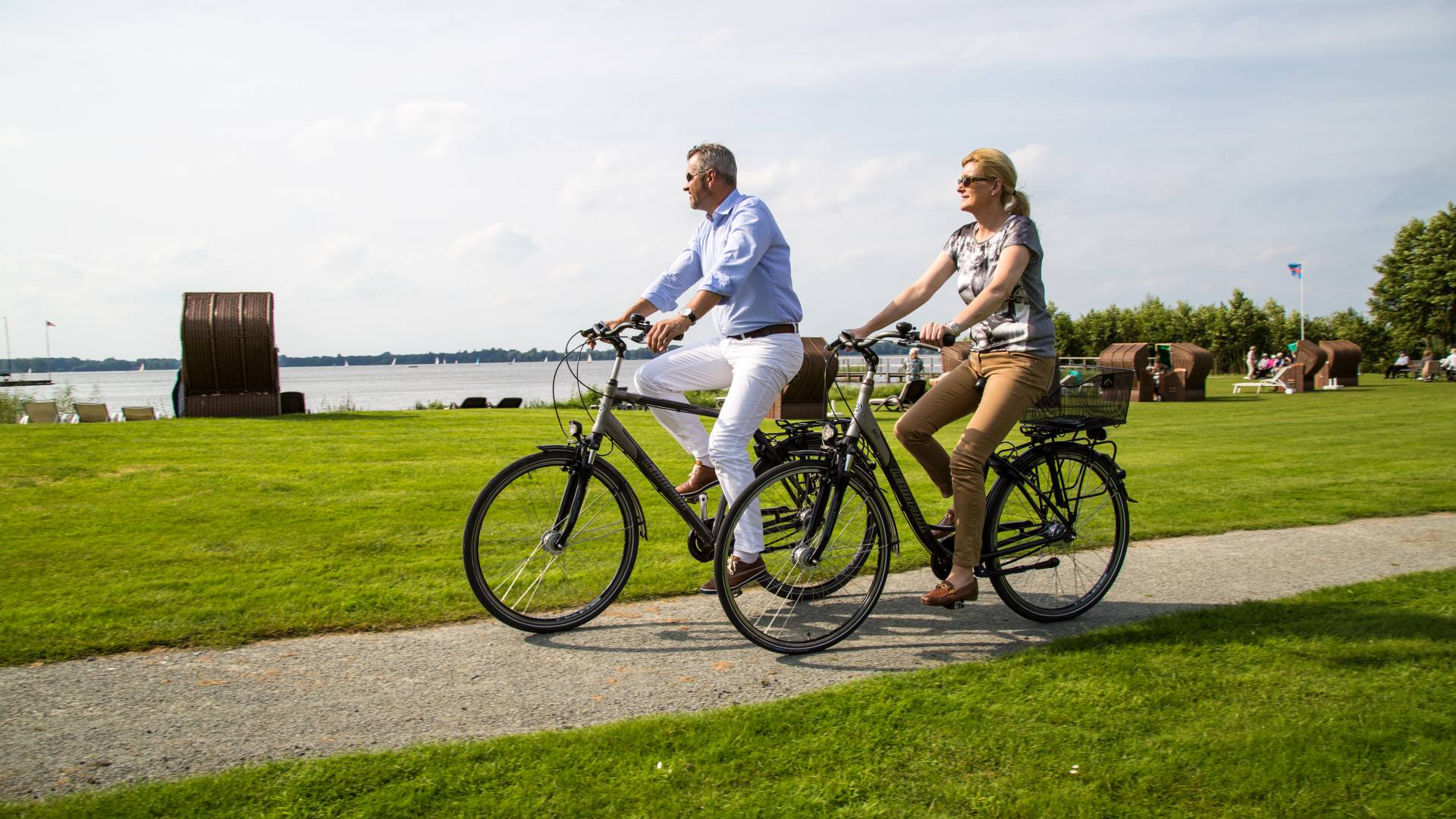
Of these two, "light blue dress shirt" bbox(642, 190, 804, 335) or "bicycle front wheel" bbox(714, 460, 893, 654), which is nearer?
"bicycle front wheel" bbox(714, 460, 893, 654)

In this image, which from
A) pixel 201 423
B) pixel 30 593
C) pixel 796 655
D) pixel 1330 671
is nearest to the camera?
pixel 1330 671

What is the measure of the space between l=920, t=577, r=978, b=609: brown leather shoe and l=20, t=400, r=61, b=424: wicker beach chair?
2090 centimetres

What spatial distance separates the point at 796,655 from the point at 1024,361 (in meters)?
1.77

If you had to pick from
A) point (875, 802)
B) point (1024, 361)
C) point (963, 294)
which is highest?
point (963, 294)

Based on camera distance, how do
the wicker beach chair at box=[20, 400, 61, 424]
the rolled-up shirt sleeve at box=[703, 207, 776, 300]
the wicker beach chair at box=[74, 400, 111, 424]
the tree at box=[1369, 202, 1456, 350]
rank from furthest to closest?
the tree at box=[1369, 202, 1456, 350], the wicker beach chair at box=[74, 400, 111, 424], the wicker beach chair at box=[20, 400, 61, 424], the rolled-up shirt sleeve at box=[703, 207, 776, 300]

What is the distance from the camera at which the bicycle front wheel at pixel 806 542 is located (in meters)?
4.37

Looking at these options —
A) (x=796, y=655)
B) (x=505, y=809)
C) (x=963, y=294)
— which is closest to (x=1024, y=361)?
(x=963, y=294)

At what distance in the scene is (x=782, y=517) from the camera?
4.73 metres

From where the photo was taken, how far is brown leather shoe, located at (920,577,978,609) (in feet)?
15.3

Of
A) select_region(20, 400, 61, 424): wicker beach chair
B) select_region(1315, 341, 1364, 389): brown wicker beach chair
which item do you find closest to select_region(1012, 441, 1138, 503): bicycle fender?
select_region(20, 400, 61, 424): wicker beach chair

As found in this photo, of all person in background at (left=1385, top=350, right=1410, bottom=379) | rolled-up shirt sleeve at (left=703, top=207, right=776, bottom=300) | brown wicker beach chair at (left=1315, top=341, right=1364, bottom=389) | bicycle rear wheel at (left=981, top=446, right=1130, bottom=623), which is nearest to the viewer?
rolled-up shirt sleeve at (left=703, top=207, right=776, bottom=300)

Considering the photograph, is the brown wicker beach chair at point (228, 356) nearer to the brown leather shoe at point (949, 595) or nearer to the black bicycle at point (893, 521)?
the black bicycle at point (893, 521)

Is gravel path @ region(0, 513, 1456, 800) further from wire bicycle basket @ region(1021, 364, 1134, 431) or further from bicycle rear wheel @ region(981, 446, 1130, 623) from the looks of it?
wire bicycle basket @ region(1021, 364, 1134, 431)

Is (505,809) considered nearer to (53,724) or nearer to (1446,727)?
(53,724)
